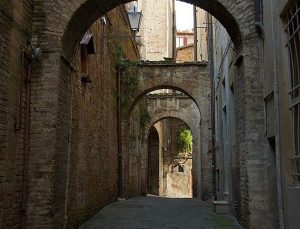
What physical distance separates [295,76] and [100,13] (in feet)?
13.7

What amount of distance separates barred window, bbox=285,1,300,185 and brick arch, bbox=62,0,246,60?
5.58 ft

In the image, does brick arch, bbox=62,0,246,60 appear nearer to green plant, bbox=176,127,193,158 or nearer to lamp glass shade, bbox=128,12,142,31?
lamp glass shade, bbox=128,12,142,31

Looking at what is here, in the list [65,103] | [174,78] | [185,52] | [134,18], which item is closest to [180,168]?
[185,52]

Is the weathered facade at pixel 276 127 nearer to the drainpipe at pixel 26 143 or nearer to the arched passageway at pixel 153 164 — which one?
the drainpipe at pixel 26 143

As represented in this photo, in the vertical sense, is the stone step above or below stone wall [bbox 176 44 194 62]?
below

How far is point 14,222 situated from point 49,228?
2.07 ft

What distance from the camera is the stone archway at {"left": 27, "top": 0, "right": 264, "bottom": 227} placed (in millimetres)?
7047

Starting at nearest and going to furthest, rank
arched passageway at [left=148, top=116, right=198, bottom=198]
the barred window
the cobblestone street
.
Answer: the barred window < the cobblestone street < arched passageway at [left=148, top=116, right=198, bottom=198]

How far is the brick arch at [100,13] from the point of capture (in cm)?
752

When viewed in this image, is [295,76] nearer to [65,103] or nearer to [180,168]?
[65,103]

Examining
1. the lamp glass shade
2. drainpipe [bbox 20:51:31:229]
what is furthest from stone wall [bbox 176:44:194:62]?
drainpipe [bbox 20:51:31:229]

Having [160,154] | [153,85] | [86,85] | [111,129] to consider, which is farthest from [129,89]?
[160,154]

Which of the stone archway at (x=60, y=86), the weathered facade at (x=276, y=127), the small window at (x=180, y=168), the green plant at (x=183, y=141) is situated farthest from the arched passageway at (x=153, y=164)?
the stone archway at (x=60, y=86)

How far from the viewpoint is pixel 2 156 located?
19.6 ft
